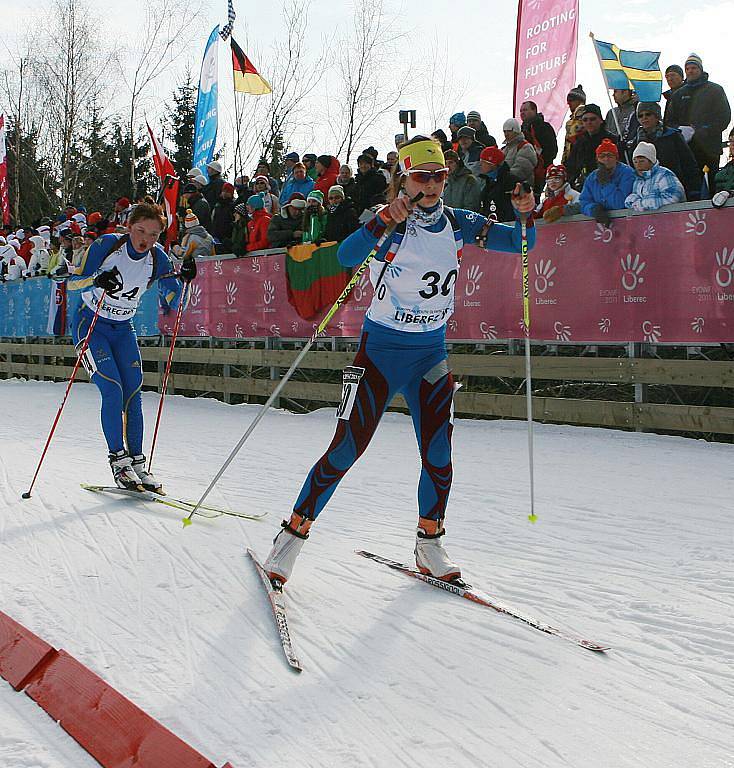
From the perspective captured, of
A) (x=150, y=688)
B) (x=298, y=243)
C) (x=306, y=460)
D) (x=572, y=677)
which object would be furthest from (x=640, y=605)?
(x=298, y=243)

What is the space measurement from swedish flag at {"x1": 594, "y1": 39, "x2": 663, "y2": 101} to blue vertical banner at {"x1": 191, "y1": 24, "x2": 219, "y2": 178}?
981cm

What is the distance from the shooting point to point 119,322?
6.43 m

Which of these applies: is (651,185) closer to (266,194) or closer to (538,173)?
(538,173)

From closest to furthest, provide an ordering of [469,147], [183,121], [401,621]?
1. [401,621]
2. [469,147]
3. [183,121]

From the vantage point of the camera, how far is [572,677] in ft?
9.48

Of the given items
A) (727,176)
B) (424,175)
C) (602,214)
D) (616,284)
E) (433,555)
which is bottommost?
(433,555)

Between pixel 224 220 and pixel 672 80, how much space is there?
7.03 meters

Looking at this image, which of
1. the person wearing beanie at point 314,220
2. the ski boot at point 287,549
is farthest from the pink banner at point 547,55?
the ski boot at point 287,549

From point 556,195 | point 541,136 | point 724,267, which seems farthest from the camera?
point 541,136

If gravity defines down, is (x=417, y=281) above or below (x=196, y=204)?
below

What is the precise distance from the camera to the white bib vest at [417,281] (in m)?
3.89

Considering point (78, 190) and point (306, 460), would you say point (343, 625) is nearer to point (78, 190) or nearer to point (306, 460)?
point (306, 460)

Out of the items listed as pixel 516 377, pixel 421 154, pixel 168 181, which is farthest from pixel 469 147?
pixel 421 154

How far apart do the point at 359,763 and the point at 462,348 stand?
25.0ft
